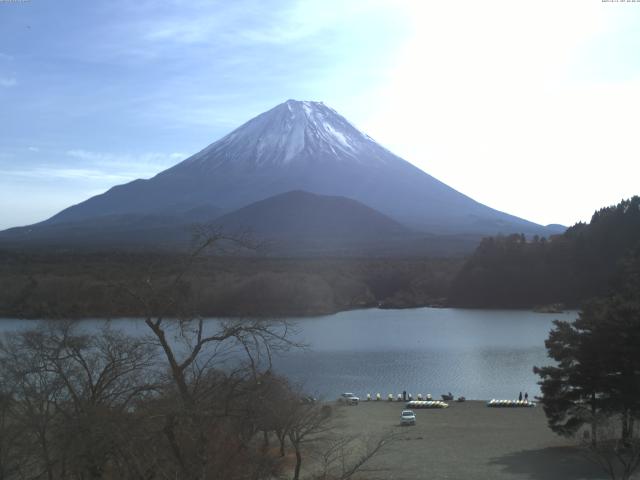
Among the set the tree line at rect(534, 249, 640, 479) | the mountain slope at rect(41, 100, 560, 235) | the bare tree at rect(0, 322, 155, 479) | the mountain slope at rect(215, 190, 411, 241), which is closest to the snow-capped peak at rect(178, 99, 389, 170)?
the mountain slope at rect(41, 100, 560, 235)

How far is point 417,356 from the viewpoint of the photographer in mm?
18906

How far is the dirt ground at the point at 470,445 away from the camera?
7.90 m

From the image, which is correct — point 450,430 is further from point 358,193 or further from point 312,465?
point 358,193

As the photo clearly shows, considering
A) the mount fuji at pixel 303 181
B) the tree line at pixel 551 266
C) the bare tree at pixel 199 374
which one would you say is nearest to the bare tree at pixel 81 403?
the bare tree at pixel 199 374

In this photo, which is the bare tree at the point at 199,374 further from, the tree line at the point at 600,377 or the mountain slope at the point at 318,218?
the mountain slope at the point at 318,218

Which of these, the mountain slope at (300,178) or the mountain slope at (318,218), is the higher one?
the mountain slope at (300,178)

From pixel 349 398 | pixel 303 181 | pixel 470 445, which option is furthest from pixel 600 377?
pixel 303 181

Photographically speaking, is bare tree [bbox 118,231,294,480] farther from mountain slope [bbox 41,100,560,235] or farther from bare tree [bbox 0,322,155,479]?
mountain slope [bbox 41,100,560,235]

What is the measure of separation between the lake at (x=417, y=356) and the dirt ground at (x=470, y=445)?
142 centimetres

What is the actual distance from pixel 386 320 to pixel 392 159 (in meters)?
45.9

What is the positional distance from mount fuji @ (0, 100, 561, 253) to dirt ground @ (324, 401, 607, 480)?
4920cm

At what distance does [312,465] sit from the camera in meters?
8.57

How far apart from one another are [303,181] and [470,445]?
5917cm

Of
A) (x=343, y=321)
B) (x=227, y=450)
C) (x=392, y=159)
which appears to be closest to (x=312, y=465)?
(x=227, y=450)
